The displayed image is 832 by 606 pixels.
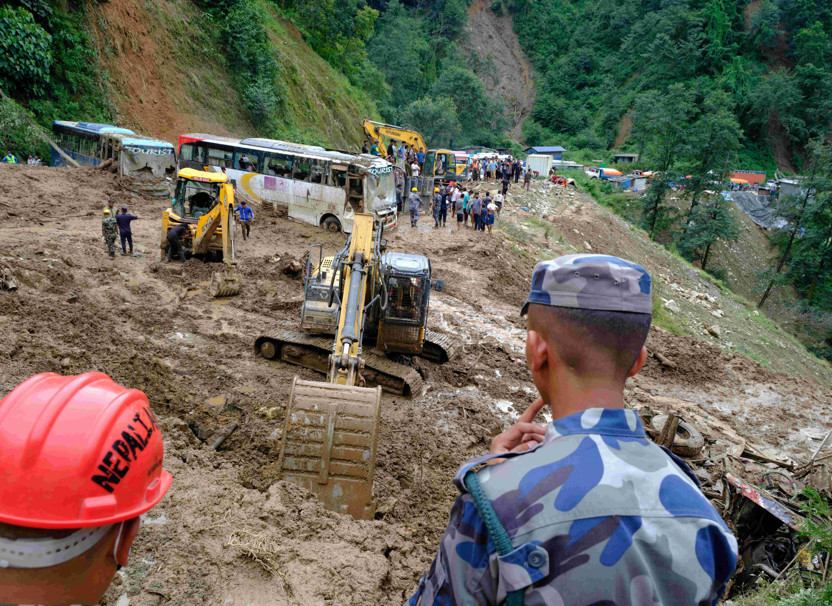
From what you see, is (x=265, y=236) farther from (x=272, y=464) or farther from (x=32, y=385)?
(x=32, y=385)

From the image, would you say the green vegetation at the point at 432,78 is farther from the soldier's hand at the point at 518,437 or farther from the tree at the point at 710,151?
the soldier's hand at the point at 518,437

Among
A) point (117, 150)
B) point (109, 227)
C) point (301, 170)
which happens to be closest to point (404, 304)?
point (109, 227)

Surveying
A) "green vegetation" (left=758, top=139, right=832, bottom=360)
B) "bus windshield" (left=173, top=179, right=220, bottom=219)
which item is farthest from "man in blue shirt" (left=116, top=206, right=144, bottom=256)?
"green vegetation" (left=758, top=139, right=832, bottom=360)

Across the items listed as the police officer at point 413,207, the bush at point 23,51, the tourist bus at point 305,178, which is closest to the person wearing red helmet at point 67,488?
the tourist bus at point 305,178

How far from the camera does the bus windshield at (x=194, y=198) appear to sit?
42.0 feet

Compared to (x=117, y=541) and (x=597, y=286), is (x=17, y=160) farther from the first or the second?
(x=597, y=286)

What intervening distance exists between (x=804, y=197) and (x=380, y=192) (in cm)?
2846

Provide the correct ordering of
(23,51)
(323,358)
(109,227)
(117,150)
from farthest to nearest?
(23,51) < (117,150) < (109,227) < (323,358)

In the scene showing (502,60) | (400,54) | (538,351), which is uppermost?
(502,60)

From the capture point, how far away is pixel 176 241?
12.4m

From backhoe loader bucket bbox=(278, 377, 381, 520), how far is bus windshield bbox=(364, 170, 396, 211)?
41.8 ft

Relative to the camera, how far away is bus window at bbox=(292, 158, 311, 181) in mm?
17798

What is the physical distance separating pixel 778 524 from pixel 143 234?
15.7m

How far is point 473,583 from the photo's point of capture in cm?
134
